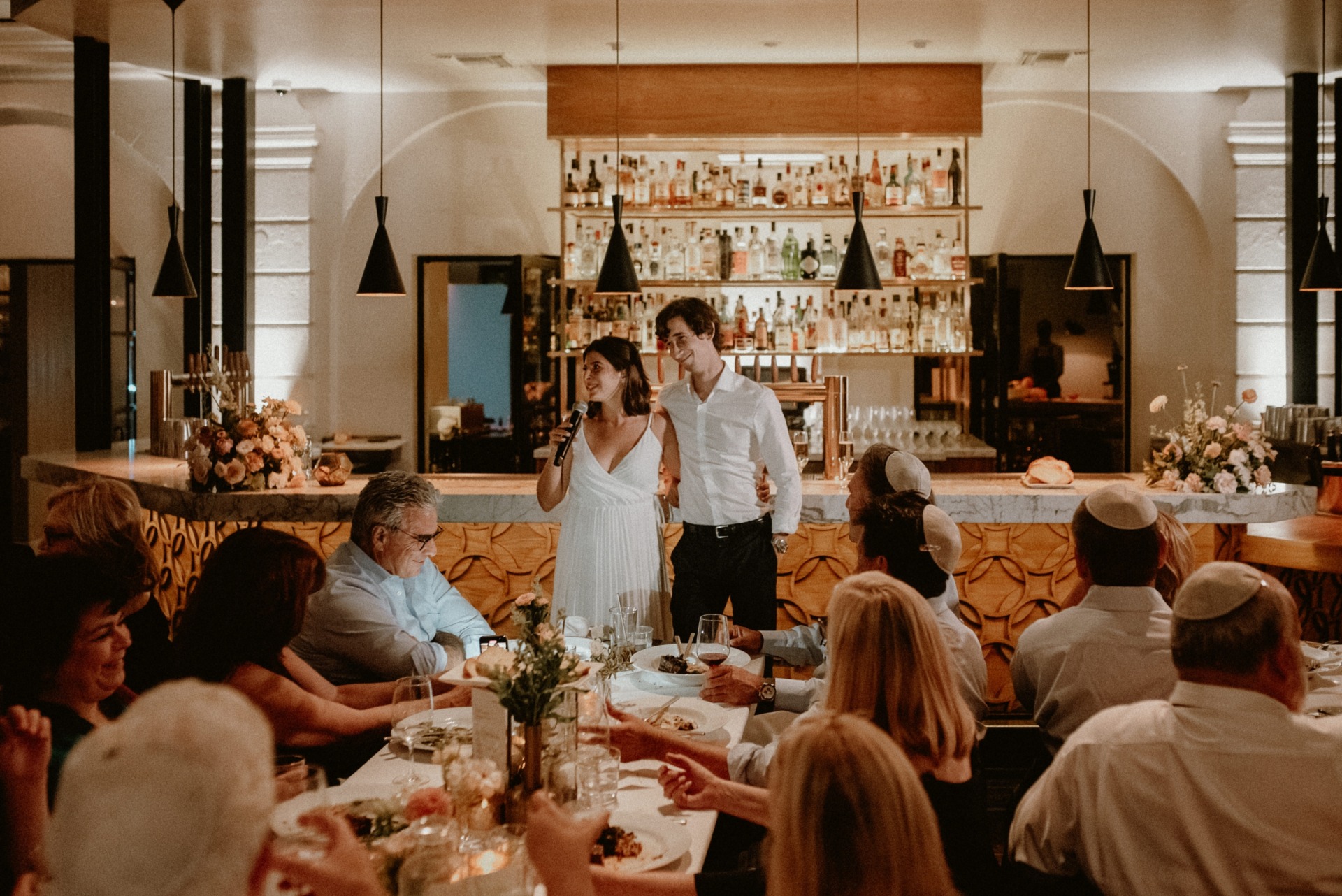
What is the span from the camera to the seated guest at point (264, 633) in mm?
2391

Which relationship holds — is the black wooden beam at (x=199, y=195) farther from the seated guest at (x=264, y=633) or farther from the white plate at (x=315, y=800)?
the white plate at (x=315, y=800)

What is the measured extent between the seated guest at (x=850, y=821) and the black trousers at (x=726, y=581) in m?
3.10

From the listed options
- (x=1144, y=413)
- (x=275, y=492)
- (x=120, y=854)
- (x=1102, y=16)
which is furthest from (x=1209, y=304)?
(x=120, y=854)

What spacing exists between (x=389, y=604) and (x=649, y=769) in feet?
3.57

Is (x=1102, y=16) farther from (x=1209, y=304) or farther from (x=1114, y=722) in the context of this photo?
(x=1114, y=722)

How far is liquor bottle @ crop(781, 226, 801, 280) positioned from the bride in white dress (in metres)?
3.18

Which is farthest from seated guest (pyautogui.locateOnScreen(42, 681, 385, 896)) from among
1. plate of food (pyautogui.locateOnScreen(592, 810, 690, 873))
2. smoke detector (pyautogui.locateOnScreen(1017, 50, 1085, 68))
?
smoke detector (pyautogui.locateOnScreen(1017, 50, 1085, 68))

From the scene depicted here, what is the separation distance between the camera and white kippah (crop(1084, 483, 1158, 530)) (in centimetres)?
254

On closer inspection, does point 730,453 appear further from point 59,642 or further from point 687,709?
point 59,642

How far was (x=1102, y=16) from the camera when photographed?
6.08m

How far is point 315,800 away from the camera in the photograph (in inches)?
61.5


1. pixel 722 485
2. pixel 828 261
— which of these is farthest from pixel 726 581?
pixel 828 261

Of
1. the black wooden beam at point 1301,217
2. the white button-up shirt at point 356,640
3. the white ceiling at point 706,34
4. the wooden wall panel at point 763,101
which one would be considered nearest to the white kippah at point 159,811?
the white button-up shirt at point 356,640

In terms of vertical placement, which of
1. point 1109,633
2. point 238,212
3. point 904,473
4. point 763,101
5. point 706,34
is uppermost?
point 706,34
